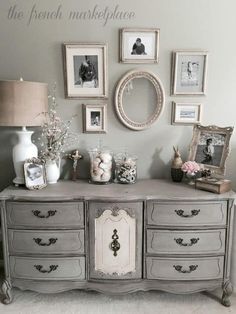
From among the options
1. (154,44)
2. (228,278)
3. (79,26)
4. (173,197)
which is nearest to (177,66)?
(154,44)

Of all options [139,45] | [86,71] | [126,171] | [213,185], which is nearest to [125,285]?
[126,171]

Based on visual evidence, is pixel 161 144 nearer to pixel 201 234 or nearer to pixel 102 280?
pixel 201 234

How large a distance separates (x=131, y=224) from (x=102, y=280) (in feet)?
1.47

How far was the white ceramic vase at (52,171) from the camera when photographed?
2146 mm

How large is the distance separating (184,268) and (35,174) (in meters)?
1.21

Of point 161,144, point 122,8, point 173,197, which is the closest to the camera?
point 173,197

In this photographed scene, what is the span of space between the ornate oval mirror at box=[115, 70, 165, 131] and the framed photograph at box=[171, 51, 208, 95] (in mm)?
142

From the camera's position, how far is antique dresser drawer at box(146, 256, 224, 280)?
195 centimetres

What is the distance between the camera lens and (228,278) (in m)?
1.98

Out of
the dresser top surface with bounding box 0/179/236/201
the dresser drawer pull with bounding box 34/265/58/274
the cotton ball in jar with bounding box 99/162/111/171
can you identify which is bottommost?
the dresser drawer pull with bounding box 34/265/58/274

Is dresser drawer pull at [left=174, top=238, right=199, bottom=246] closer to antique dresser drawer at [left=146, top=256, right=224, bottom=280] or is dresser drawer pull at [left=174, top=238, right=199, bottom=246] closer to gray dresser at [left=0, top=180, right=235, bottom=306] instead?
gray dresser at [left=0, top=180, right=235, bottom=306]

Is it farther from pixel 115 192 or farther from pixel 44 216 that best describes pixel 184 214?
pixel 44 216

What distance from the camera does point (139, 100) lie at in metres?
2.28

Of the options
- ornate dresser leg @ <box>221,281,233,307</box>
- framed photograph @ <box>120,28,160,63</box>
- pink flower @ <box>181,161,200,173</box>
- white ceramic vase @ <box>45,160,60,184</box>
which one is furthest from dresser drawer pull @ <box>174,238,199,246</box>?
framed photograph @ <box>120,28,160,63</box>
